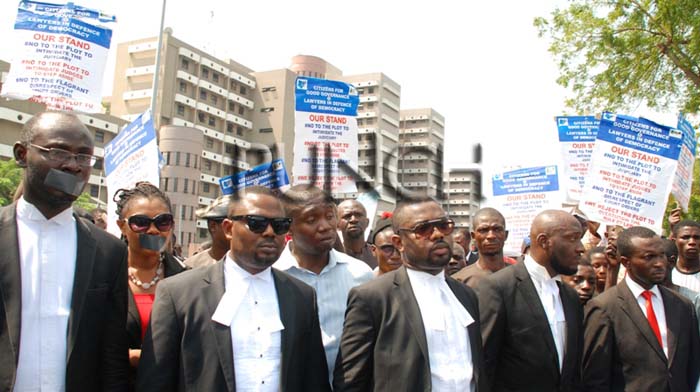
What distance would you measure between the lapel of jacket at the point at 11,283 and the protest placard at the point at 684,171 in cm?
707

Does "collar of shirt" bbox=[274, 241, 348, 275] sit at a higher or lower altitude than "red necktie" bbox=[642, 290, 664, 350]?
higher

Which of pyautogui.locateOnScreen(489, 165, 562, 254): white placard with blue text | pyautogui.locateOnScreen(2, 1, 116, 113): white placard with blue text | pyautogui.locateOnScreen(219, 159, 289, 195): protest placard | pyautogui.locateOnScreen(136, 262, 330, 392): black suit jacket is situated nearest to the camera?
pyautogui.locateOnScreen(136, 262, 330, 392): black suit jacket

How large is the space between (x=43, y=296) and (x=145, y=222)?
118 centimetres

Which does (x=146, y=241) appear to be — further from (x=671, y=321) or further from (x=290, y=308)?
(x=671, y=321)

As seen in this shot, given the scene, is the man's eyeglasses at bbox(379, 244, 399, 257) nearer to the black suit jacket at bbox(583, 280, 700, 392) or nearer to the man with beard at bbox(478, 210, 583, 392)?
the man with beard at bbox(478, 210, 583, 392)

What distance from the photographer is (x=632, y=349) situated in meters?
4.09

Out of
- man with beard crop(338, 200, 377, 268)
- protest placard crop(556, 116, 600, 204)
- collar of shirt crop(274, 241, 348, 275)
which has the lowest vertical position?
collar of shirt crop(274, 241, 348, 275)

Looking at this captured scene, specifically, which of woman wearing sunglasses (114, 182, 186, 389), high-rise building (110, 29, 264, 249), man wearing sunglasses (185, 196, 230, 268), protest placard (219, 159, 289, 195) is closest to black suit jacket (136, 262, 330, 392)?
woman wearing sunglasses (114, 182, 186, 389)

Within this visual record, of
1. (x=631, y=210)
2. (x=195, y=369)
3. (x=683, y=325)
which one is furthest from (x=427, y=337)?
(x=631, y=210)

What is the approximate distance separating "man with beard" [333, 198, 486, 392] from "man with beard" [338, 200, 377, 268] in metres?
Answer: 2.67

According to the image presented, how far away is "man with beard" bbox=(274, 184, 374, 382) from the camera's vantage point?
4.01 meters

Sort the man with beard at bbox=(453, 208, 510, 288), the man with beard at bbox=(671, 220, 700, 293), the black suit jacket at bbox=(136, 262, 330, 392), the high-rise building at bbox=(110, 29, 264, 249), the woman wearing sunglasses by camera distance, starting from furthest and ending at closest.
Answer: the high-rise building at bbox=(110, 29, 264, 249) < the man with beard at bbox=(671, 220, 700, 293) < the man with beard at bbox=(453, 208, 510, 288) < the woman wearing sunglasses < the black suit jacket at bbox=(136, 262, 330, 392)

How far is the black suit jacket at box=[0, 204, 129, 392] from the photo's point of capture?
266cm

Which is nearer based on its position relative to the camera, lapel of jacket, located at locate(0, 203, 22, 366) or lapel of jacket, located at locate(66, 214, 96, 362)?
lapel of jacket, located at locate(0, 203, 22, 366)
